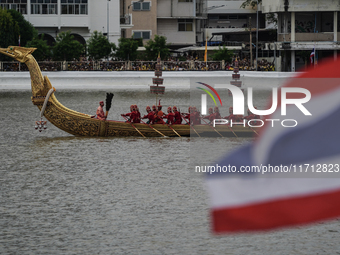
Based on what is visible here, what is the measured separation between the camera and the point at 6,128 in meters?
32.3

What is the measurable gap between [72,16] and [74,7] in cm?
107

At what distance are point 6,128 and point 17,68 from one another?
2907 centimetres

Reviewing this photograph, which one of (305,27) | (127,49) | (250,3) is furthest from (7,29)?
(250,3)

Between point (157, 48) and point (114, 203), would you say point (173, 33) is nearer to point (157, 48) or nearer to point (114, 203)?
point (157, 48)

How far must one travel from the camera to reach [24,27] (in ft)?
218

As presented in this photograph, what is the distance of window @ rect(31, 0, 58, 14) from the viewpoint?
6838 cm

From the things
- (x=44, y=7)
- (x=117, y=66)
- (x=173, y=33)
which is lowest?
(x=117, y=66)

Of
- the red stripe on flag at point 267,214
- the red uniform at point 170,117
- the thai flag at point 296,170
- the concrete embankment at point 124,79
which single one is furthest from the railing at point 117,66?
the red stripe on flag at point 267,214

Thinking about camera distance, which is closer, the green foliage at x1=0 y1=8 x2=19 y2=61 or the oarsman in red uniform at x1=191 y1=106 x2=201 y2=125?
the oarsman in red uniform at x1=191 y1=106 x2=201 y2=125

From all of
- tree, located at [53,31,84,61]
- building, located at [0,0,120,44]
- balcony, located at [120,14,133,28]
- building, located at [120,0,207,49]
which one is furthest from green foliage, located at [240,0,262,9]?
tree, located at [53,31,84,61]

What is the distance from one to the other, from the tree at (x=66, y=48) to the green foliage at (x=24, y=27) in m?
4.16

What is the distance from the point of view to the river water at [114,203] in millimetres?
12609

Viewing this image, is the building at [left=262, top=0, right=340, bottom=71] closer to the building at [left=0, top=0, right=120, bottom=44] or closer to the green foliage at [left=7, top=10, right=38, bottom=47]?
the building at [left=0, top=0, right=120, bottom=44]

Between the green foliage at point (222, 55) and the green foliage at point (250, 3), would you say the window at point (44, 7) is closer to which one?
the green foliage at point (222, 55)
